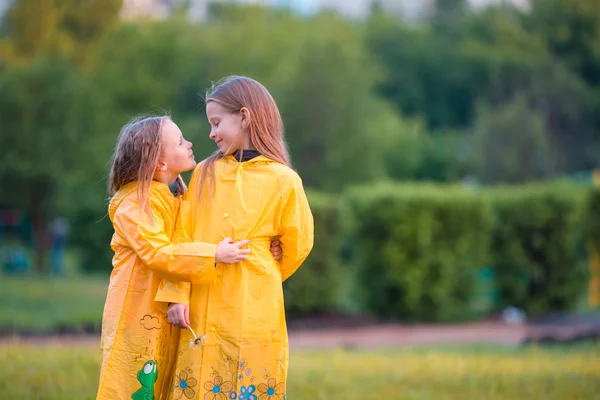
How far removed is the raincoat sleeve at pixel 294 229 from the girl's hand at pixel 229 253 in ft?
0.77

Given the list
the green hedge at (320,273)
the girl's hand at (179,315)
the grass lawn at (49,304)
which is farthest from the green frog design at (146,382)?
the green hedge at (320,273)

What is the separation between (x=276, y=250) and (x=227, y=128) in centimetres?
60

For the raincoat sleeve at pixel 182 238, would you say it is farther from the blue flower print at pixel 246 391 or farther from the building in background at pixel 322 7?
the building in background at pixel 322 7

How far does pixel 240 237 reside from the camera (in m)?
3.79

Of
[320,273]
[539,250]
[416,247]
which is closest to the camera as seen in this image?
[416,247]

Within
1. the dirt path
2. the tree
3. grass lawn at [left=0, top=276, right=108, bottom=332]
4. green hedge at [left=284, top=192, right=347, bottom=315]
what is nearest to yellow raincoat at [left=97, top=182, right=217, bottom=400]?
the dirt path

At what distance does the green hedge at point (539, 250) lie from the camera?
13984 millimetres

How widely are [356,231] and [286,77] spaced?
13163 millimetres

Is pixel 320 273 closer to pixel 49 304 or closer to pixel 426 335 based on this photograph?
pixel 426 335

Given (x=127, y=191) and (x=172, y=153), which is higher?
(x=172, y=153)

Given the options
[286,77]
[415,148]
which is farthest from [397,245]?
[415,148]

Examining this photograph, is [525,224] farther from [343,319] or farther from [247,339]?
[247,339]

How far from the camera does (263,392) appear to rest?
371 cm

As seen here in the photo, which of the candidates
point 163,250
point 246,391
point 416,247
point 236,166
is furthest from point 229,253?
point 416,247
